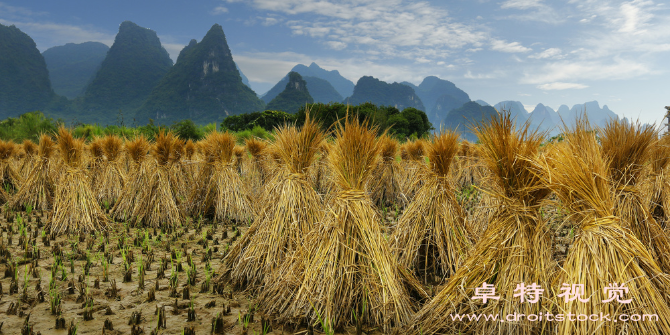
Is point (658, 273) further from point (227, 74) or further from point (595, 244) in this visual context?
point (227, 74)

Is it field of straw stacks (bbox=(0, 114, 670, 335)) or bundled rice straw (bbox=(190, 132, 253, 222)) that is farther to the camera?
bundled rice straw (bbox=(190, 132, 253, 222))

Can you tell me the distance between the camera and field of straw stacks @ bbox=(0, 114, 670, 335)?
8.18ft

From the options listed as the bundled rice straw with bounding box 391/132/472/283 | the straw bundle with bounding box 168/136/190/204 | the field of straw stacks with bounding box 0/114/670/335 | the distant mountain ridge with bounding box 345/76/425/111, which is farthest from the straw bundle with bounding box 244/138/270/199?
the distant mountain ridge with bounding box 345/76/425/111

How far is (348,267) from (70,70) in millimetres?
223027

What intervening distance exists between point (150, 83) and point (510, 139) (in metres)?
154

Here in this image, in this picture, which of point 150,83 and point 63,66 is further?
point 63,66

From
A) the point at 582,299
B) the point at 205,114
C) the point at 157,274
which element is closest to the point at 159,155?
the point at 157,274

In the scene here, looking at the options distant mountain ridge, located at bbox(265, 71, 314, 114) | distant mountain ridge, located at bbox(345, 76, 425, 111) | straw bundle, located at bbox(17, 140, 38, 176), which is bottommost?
straw bundle, located at bbox(17, 140, 38, 176)

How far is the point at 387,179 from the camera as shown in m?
10.4

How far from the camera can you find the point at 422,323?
10.2 feet

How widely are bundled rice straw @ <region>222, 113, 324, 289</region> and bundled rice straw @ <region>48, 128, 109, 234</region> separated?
469cm

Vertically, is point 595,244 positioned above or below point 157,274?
above

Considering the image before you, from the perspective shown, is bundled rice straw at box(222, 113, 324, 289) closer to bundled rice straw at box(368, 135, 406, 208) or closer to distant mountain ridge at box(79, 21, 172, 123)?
bundled rice straw at box(368, 135, 406, 208)

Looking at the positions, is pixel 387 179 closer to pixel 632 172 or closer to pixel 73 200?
pixel 632 172
